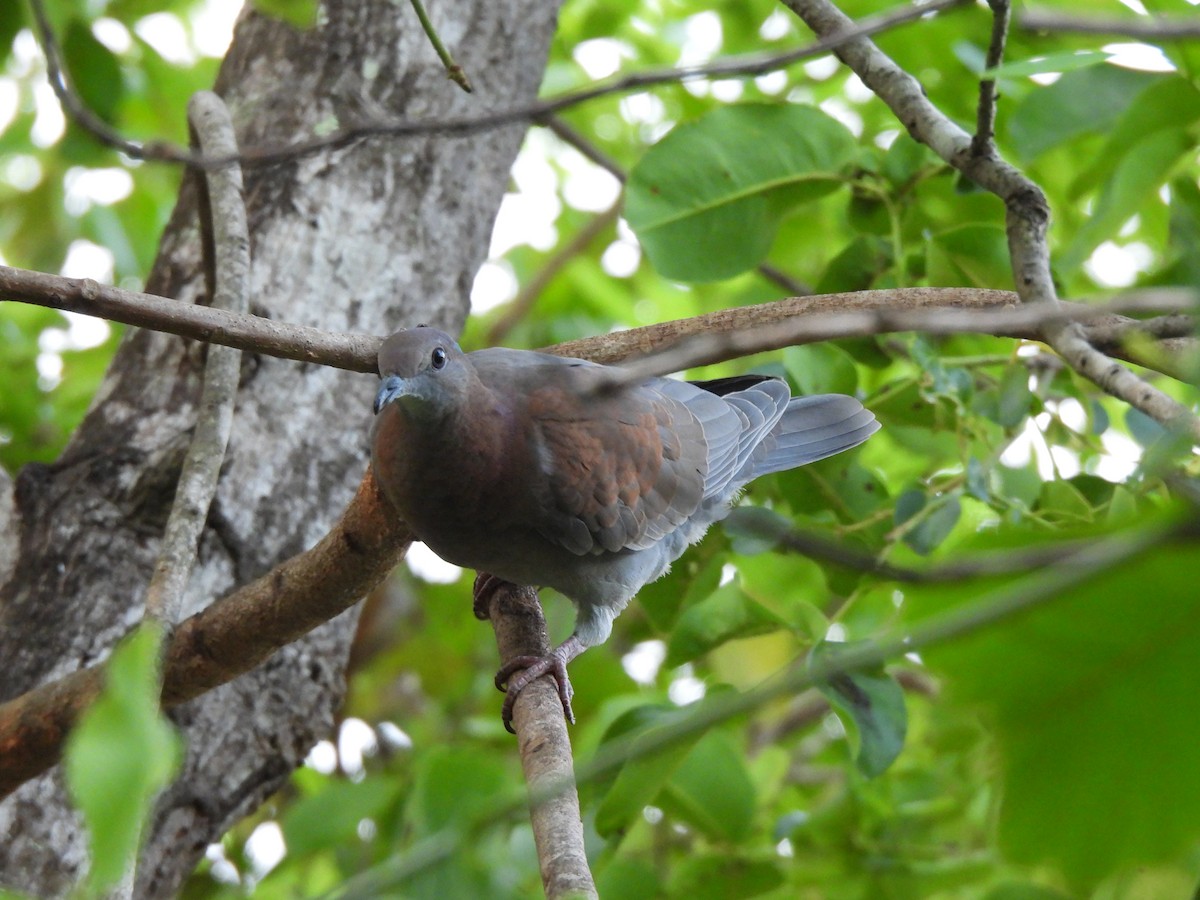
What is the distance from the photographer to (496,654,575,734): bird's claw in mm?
2258

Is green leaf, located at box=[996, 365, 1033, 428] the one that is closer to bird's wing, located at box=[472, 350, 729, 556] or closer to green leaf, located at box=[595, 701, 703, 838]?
bird's wing, located at box=[472, 350, 729, 556]

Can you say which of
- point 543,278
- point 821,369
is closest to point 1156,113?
point 821,369

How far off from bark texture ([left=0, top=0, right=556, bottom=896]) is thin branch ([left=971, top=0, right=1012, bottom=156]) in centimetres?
97

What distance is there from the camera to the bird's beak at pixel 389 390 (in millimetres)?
1877

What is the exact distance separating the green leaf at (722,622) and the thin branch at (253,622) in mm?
578

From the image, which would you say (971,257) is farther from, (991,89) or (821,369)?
(991,89)

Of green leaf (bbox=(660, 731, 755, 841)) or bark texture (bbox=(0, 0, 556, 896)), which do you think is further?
green leaf (bbox=(660, 731, 755, 841))

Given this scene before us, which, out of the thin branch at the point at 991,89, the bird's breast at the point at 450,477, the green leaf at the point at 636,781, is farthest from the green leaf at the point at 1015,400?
the bird's breast at the point at 450,477

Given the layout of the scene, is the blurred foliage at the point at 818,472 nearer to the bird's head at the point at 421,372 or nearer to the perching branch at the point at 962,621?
the perching branch at the point at 962,621

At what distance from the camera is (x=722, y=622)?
2154 millimetres

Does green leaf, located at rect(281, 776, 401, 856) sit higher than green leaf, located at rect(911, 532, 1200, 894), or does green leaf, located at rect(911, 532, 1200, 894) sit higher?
green leaf, located at rect(911, 532, 1200, 894)

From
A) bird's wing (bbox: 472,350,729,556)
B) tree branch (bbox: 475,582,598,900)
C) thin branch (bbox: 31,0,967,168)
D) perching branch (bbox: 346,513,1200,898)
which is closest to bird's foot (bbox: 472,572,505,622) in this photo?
tree branch (bbox: 475,582,598,900)

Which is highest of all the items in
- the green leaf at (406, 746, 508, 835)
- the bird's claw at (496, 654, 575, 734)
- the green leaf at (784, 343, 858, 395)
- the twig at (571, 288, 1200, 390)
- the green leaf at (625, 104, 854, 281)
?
the green leaf at (625, 104, 854, 281)

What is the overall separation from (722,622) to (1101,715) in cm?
171
